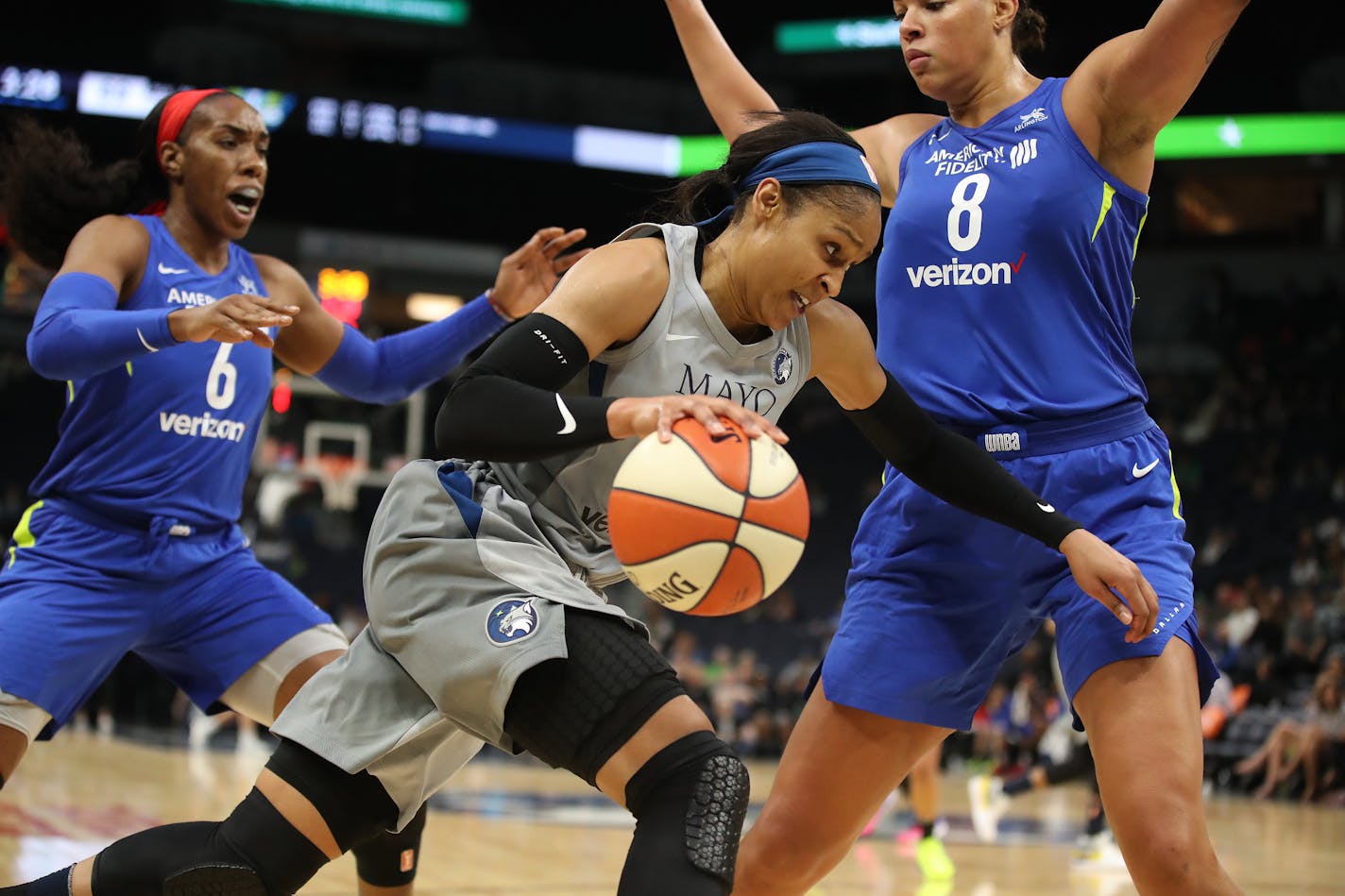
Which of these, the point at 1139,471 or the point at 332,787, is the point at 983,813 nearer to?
the point at 1139,471

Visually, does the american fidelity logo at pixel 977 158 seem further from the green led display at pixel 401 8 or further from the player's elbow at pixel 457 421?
the green led display at pixel 401 8

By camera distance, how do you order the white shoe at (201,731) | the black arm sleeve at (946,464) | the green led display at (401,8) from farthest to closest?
the green led display at (401,8)
the white shoe at (201,731)
the black arm sleeve at (946,464)

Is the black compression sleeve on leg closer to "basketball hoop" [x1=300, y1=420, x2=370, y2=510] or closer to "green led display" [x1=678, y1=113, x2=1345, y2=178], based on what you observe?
"basketball hoop" [x1=300, y1=420, x2=370, y2=510]

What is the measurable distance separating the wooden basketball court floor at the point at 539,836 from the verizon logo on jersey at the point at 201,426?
7.06ft

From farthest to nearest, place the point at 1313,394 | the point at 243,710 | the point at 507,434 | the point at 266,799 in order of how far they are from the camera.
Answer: the point at 1313,394 → the point at 243,710 → the point at 266,799 → the point at 507,434

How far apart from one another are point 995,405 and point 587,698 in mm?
1247

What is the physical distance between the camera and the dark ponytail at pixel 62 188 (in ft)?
13.0

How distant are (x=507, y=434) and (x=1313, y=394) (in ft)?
62.7

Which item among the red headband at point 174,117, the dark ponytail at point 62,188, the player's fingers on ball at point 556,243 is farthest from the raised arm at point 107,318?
the player's fingers on ball at point 556,243

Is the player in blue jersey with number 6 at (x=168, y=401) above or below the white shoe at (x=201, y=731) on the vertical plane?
above

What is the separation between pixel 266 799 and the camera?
2762 millimetres

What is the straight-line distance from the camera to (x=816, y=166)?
2738mm

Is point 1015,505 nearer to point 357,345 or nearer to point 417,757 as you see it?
point 417,757

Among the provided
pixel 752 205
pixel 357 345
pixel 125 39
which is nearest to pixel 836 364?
pixel 752 205
